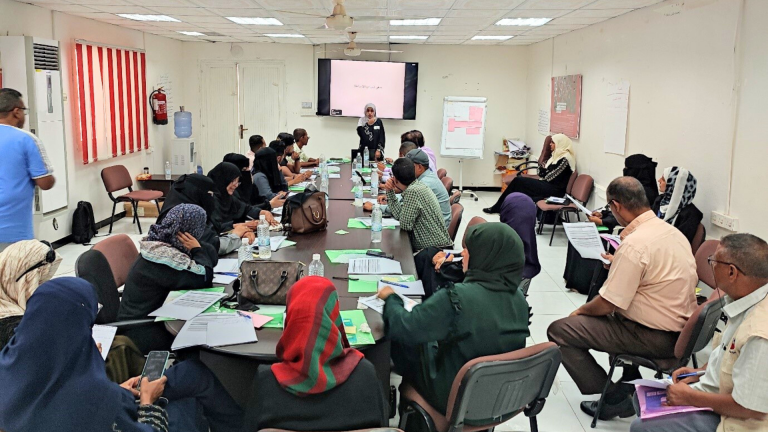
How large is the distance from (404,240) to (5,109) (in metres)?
2.79

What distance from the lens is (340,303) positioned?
10.1ft

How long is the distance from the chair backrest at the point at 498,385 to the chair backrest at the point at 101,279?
6.33 ft

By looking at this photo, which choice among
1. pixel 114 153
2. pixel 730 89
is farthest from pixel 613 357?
pixel 114 153

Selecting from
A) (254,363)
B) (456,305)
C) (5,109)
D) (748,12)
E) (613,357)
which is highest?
(748,12)

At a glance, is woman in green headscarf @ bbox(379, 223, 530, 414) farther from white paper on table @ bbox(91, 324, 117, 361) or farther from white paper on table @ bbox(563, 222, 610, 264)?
white paper on table @ bbox(563, 222, 610, 264)

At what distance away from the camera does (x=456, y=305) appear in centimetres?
253

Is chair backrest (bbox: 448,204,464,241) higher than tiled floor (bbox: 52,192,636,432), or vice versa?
chair backrest (bbox: 448,204,464,241)

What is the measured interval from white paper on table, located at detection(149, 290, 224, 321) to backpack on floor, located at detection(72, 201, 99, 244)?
16.5ft

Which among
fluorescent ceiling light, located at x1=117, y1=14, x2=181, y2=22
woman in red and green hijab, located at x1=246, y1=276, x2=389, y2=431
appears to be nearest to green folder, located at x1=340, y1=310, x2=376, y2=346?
woman in red and green hijab, located at x1=246, y1=276, x2=389, y2=431

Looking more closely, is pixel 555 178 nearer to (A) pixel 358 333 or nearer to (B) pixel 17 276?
(A) pixel 358 333

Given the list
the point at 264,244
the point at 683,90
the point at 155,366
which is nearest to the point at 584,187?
the point at 683,90

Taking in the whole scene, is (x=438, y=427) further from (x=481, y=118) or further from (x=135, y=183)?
(x=481, y=118)

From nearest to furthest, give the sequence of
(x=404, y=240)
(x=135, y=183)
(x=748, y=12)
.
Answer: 1. (x=404, y=240)
2. (x=748, y=12)
3. (x=135, y=183)

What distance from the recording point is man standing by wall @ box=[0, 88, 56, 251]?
13.3ft
